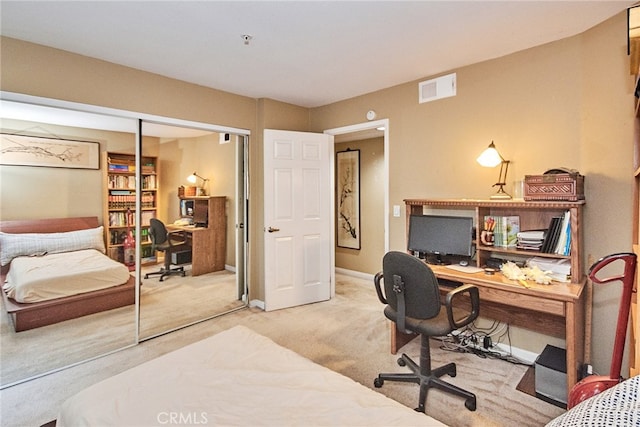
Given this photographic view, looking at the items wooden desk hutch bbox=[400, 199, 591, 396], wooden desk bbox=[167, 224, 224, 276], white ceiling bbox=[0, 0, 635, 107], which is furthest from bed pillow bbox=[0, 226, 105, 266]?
wooden desk hutch bbox=[400, 199, 591, 396]

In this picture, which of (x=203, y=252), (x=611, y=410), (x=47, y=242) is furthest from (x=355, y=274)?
(x=611, y=410)

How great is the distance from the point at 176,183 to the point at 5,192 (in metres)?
1.96

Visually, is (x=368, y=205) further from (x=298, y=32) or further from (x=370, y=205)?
(x=298, y=32)

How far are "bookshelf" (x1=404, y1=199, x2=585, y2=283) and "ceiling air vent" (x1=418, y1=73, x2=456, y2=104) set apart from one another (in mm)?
1053

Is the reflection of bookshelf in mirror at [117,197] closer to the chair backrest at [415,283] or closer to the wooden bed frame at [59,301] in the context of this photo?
the wooden bed frame at [59,301]

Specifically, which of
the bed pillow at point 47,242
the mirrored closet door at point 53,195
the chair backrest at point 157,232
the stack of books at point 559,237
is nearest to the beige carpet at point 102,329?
the mirrored closet door at point 53,195

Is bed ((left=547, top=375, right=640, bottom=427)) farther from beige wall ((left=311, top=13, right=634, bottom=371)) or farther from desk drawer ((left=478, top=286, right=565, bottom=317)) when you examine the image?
beige wall ((left=311, top=13, right=634, bottom=371))

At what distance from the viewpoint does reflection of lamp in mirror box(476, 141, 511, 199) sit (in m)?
2.56

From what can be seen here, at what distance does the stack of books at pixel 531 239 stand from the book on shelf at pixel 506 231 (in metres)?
0.09

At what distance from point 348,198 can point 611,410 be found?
15.3 feet

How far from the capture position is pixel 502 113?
2.63 m

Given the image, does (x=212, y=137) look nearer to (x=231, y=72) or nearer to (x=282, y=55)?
(x=231, y=72)

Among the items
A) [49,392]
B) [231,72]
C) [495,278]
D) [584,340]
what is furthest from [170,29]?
[584,340]

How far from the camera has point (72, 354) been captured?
8.59ft
